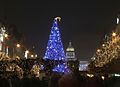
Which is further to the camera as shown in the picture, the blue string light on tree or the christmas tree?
the christmas tree

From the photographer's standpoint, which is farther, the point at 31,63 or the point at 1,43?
the point at 1,43

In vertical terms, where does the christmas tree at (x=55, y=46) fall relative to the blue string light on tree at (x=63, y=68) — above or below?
above

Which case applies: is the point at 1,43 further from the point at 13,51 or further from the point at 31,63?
the point at 31,63

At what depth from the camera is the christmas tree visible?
312ft

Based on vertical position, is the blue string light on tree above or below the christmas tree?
below

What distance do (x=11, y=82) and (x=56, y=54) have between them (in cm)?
7606

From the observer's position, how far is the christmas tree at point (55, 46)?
9499cm

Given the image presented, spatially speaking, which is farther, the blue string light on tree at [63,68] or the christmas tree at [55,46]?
the christmas tree at [55,46]

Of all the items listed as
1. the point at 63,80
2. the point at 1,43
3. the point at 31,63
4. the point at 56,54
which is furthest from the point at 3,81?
the point at 1,43

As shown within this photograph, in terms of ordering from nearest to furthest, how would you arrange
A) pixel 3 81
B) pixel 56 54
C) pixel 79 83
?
pixel 79 83 < pixel 3 81 < pixel 56 54

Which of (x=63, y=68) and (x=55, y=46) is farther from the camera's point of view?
(x=55, y=46)

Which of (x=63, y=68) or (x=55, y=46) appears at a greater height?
(x=55, y=46)

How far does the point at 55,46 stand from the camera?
325ft

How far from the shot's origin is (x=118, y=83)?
50.5 feet
